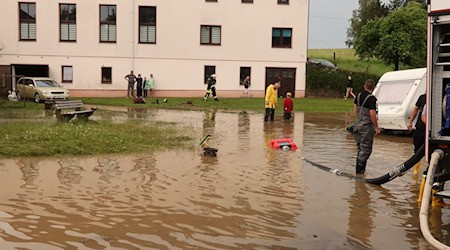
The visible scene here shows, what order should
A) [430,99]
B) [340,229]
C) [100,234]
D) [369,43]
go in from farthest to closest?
[369,43]
[430,99]
[340,229]
[100,234]

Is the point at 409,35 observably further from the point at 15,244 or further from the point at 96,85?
the point at 15,244

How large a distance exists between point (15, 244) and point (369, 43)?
139ft

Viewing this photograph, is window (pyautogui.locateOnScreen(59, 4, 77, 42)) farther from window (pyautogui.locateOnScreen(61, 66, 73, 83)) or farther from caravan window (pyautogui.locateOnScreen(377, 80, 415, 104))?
caravan window (pyautogui.locateOnScreen(377, 80, 415, 104))

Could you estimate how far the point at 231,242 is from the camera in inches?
241

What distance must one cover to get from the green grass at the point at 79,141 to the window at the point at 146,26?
25.6 metres

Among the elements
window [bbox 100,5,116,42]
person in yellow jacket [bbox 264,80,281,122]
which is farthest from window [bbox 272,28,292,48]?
person in yellow jacket [bbox 264,80,281,122]

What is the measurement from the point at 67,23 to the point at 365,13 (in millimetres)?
39220

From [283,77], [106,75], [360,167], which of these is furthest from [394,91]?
[106,75]

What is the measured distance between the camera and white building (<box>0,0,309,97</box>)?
129 ft

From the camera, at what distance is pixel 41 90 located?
32.7 metres

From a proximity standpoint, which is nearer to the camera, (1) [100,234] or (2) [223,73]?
(1) [100,234]

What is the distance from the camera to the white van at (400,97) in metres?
17.2

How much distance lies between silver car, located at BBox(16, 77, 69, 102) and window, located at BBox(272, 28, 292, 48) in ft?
54.6

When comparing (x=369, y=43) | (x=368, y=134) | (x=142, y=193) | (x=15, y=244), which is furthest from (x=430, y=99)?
(x=369, y=43)
